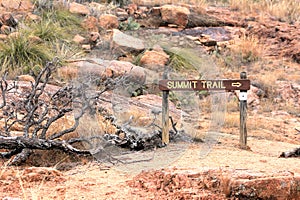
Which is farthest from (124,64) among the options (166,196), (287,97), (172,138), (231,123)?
(166,196)

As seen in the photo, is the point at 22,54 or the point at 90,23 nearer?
the point at 22,54

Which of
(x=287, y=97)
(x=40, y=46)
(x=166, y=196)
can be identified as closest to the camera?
(x=166, y=196)

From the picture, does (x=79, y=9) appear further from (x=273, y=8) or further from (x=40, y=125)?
(x=40, y=125)

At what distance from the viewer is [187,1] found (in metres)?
15.8

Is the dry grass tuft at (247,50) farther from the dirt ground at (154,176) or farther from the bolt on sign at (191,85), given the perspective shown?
the dirt ground at (154,176)

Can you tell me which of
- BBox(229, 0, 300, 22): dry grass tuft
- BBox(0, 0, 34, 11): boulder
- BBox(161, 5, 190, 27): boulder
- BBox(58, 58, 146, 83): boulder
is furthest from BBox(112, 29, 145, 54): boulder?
BBox(229, 0, 300, 22): dry grass tuft

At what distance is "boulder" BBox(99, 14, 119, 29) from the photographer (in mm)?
13102

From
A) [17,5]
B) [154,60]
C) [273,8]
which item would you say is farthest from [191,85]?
[273,8]

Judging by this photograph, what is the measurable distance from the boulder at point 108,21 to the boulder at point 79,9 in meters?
0.54

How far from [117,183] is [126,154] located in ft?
4.10

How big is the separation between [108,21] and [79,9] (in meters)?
0.97

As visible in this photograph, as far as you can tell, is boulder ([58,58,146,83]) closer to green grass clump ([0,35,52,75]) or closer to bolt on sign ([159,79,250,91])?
bolt on sign ([159,79,250,91])

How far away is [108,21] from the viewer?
43.2 feet

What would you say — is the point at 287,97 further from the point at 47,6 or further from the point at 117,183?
the point at 117,183
